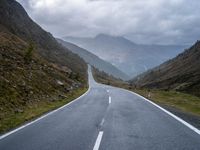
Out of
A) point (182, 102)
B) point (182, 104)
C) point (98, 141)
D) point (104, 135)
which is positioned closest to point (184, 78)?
point (182, 102)

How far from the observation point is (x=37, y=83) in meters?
29.5

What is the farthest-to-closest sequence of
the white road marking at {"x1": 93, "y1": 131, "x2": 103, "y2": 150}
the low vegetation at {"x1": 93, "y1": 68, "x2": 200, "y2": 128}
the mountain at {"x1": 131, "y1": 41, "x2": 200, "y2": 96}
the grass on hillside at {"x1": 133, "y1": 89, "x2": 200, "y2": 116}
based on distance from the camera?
the mountain at {"x1": 131, "y1": 41, "x2": 200, "y2": 96}
the grass on hillside at {"x1": 133, "y1": 89, "x2": 200, "y2": 116}
the low vegetation at {"x1": 93, "y1": 68, "x2": 200, "y2": 128}
the white road marking at {"x1": 93, "y1": 131, "x2": 103, "y2": 150}

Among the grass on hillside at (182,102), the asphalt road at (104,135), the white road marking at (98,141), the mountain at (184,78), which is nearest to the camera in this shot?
the white road marking at (98,141)

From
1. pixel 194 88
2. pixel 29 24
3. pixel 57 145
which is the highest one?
pixel 29 24

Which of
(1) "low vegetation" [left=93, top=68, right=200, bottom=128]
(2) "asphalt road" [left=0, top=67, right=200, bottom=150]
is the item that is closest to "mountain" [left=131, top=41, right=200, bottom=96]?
(1) "low vegetation" [left=93, top=68, right=200, bottom=128]

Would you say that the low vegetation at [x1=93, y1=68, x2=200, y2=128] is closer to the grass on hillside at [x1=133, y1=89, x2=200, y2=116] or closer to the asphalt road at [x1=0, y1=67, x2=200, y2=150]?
the grass on hillside at [x1=133, y1=89, x2=200, y2=116]

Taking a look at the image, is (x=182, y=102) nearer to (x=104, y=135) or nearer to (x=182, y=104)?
(x=182, y=104)

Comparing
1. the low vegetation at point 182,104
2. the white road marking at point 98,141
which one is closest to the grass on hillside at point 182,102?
the low vegetation at point 182,104

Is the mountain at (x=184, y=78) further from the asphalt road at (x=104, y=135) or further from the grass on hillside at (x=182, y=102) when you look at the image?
the asphalt road at (x=104, y=135)

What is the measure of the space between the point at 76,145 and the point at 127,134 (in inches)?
92.6

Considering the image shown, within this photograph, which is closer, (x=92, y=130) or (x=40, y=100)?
(x=92, y=130)

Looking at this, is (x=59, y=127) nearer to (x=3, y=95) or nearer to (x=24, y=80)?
(x=3, y=95)

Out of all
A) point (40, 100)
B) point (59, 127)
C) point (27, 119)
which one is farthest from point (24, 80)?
point (59, 127)

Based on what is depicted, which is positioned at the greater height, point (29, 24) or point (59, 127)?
point (29, 24)
